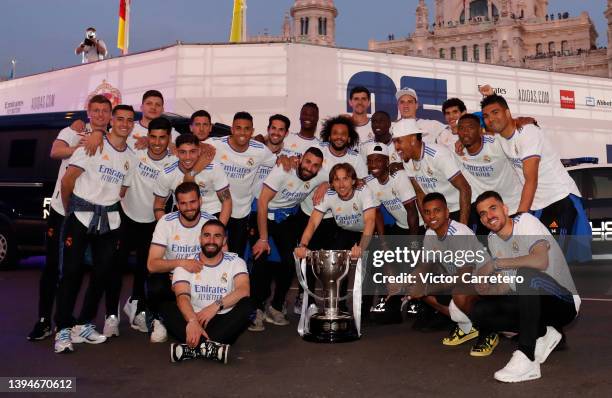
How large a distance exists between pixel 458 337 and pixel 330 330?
1086 millimetres

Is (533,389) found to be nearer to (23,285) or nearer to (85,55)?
(23,285)

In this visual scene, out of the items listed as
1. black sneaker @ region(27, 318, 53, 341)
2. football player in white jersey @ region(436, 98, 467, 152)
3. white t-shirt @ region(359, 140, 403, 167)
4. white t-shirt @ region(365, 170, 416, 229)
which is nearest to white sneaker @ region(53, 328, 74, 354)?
A: black sneaker @ region(27, 318, 53, 341)

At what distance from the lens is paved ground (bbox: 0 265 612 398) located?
3.72 meters

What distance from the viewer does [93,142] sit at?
4.99m

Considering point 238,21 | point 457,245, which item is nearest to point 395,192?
point 457,245

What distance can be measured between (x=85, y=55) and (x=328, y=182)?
19.0 meters

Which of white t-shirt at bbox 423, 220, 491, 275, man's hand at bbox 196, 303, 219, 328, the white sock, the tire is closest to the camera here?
man's hand at bbox 196, 303, 219, 328

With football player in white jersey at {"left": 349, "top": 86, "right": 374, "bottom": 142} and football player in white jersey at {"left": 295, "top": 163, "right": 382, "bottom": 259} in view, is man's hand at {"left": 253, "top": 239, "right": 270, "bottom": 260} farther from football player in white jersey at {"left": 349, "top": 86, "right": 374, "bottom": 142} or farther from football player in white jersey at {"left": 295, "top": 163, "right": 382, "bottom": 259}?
football player in white jersey at {"left": 349, "top": 86, "right": 374, "bottom": 142}

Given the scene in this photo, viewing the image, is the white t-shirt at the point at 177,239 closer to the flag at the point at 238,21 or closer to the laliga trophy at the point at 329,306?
the laliga trophy at the point at 329,306

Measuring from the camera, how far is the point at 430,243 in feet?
17.2

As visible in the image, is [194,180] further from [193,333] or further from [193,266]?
[193,333]

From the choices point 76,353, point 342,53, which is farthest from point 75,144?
point 342,53

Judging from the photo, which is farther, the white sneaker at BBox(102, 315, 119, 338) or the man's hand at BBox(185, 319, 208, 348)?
the white sneaker at BBox(102, 315, 119, 338)

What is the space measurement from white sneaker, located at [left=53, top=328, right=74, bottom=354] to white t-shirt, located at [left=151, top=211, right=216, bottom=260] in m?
0.99
